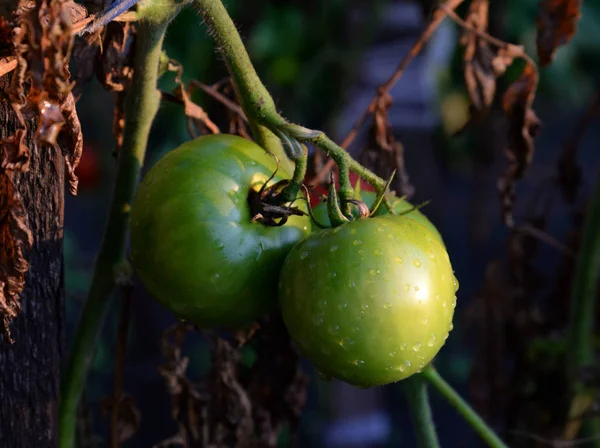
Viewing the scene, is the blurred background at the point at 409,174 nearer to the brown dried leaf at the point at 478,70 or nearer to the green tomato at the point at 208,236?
the brown dried leaf at the point at 478,70

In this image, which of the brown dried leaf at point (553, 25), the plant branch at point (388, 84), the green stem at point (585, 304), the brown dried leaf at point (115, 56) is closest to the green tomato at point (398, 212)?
the plant branch at point (388, 84)

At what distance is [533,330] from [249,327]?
802 mm

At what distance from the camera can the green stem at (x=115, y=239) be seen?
83 centimetres

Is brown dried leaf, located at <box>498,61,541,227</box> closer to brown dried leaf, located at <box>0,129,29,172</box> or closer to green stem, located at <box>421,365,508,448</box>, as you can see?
green stem, located at <box>421,365,508,448</box>

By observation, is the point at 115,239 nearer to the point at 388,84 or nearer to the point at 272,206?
the point at 272,206

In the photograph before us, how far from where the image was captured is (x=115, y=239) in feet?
2.92

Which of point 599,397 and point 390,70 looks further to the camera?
point 390,70

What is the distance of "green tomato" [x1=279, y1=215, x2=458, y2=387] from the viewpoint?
0.67m

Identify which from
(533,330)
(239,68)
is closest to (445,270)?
(239,68)

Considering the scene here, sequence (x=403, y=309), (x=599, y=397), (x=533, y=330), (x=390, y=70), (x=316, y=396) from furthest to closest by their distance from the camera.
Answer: (x=316, y=396) → (x=390, y=70) → (x=533, y=330) → (x=599, y=397) → (x=403, y=309)

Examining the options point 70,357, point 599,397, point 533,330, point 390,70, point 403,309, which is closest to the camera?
point 403,309

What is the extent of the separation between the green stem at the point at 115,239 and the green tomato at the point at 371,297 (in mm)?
262

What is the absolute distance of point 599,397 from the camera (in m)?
1.34

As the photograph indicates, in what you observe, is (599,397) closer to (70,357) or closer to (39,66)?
(70,357)
